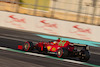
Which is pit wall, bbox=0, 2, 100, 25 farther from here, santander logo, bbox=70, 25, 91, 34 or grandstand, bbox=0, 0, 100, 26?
santander logo, bbox=70, 25, 91, 34

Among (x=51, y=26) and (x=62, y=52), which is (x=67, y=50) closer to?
(x=62, y=52)

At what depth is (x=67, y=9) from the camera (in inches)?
940

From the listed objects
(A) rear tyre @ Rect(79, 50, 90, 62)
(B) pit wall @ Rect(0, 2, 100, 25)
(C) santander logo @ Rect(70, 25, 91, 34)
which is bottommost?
(A) rear tyre @ Rect(79, 50, 90, 62)

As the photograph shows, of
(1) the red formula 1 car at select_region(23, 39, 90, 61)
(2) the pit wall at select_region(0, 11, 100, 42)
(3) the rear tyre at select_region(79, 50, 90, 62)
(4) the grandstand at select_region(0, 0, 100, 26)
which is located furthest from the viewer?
(4) the grandstand at select_region(0, 0, 100, 26)

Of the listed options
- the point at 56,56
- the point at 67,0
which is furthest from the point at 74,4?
the point at 56,56

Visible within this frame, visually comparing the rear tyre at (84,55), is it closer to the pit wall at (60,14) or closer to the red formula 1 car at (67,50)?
the red formula 1 car at (67,50)

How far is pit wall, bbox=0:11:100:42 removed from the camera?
1734cm

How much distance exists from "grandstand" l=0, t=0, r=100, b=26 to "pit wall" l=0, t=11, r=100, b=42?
2.58 meters

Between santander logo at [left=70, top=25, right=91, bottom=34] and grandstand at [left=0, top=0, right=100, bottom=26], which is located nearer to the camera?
santander logo at [left=70, top=25, right=91, bottom=34]

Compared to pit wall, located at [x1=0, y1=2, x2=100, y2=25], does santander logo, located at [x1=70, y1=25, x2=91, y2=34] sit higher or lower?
lower

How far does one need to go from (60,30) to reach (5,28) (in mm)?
4503

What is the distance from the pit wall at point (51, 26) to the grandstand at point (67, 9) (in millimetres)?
2584

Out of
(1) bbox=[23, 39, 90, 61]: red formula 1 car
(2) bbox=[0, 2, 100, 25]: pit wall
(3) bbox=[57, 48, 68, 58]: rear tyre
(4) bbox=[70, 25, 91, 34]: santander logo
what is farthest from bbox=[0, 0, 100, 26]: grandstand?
(3) bbox=[57, 48, 68, 58]: rear tyre

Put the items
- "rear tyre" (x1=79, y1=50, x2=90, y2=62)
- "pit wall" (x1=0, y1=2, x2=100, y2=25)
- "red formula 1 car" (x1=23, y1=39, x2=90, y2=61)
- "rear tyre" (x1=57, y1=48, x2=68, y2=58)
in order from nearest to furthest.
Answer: "rear tyre" (x1=57, y1=48, x2=68, y2=58) < "red formula 1 car" (x1=23, y1=39, x2=90, y2=61) < "rear tyre" (x1=79, y1=50, x2=90, y2=62) < "pit wall" (x1=0, y1=2, x2=100, y2=25)
